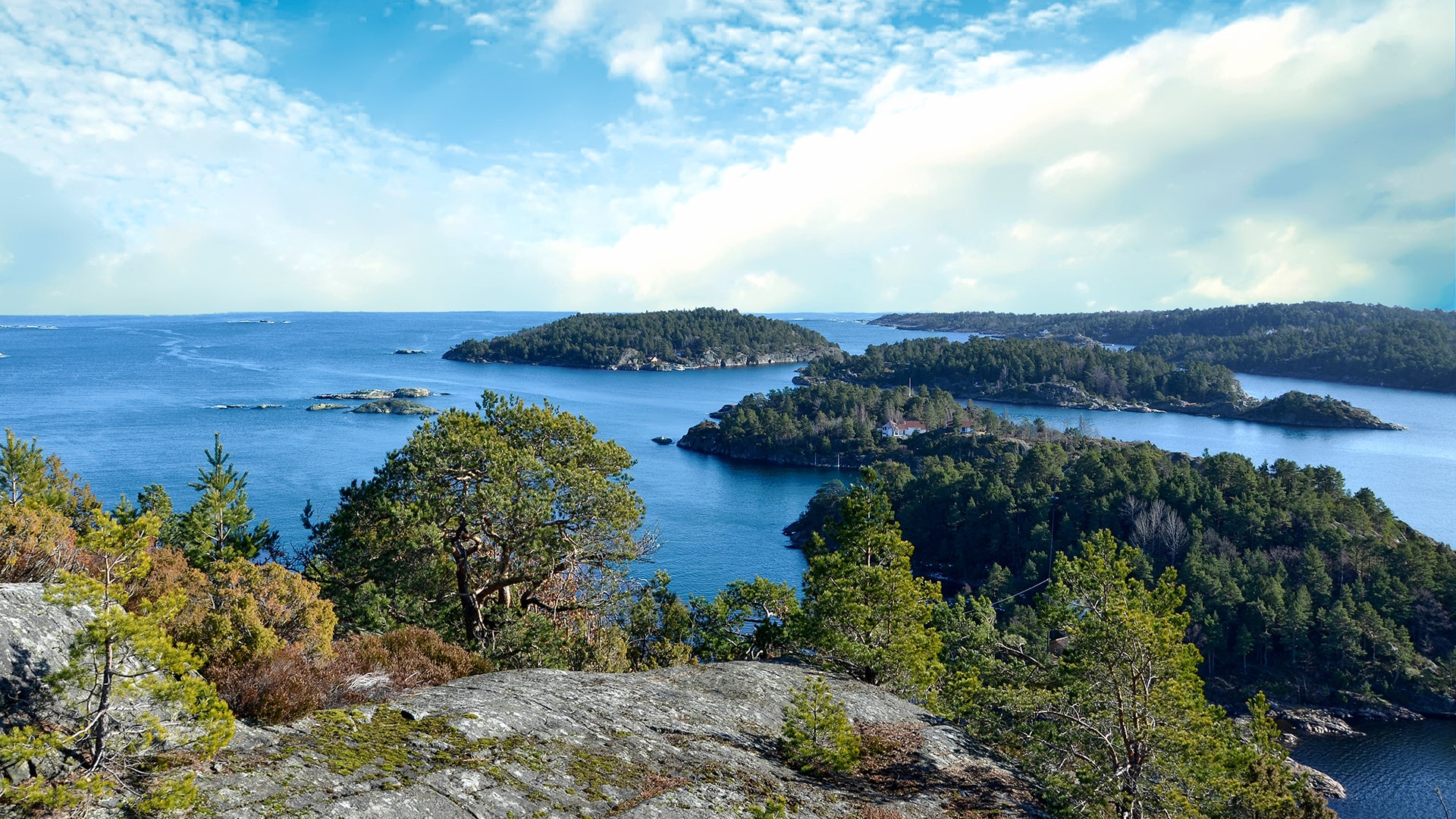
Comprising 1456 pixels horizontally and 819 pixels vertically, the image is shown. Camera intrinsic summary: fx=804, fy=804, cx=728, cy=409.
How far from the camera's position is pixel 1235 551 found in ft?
240

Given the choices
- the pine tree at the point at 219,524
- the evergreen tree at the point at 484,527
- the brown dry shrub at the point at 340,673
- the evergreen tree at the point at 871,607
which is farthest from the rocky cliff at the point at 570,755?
the pine tree at the point at 219,524

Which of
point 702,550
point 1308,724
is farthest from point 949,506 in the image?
point 1308,724

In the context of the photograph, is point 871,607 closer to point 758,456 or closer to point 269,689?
point 269,689

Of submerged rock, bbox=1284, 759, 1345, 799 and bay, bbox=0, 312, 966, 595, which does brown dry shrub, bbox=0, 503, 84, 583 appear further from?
submerged rock, bbox=1284, 759, 1345, 799

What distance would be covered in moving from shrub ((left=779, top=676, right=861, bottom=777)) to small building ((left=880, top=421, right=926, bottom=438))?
122m

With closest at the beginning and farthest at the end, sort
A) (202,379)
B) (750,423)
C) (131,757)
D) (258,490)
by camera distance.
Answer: (131,757) → (258,490) → (750,423) → (202,379)

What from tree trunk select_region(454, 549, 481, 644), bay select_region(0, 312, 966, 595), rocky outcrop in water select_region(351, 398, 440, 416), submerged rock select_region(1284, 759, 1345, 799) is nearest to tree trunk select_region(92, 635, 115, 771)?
tree trunk select_region(454, 549, 481, 644)

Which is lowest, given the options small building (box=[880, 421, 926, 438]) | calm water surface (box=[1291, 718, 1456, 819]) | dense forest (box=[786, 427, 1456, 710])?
calm water surface (box=[1291, 718, 1456, 819])

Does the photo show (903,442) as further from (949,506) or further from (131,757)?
(131,757)

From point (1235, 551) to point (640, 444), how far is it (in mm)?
77834

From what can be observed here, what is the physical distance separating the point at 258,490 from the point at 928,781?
7730cm

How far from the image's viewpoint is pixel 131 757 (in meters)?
7.03

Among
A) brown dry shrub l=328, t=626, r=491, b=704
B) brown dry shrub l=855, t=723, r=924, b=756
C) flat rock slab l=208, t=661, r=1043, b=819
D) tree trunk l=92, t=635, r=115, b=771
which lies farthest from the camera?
brown dry shrub l=855, t=723, r=924, b=756

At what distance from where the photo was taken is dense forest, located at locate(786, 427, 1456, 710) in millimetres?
61312
